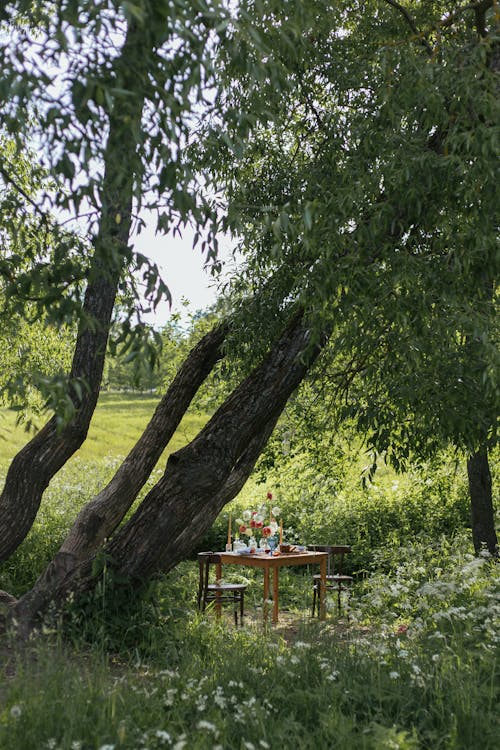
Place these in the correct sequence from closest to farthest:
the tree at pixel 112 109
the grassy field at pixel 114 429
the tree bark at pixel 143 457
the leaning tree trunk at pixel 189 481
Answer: the tree at pixel 112 109, the leaning tree trunk at pixel 189 481, the tree bark at pixel 143 457, the grassy field at pixel 114 429

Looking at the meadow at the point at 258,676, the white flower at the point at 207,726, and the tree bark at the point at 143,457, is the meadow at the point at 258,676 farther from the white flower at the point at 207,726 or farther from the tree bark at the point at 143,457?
the tree bark at the point at 143,457

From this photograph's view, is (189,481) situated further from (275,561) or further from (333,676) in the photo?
(333,676)

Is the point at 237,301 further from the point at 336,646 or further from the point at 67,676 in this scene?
the point at 67,676

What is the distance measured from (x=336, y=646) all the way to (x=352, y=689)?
3.12 ft

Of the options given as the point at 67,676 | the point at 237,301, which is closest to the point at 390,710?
the point at 67,676

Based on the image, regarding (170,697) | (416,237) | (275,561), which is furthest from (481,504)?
(170,697)

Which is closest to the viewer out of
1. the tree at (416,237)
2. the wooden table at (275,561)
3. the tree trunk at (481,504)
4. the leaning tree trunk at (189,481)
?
the tree at (416,237)

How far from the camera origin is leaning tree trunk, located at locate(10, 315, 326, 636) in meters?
7.13

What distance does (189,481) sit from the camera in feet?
23.7

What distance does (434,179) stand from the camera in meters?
5.36

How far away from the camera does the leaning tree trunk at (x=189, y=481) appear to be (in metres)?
7.13

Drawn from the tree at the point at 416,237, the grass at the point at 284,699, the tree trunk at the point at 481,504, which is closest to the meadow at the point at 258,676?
the grass at the point at 284,699

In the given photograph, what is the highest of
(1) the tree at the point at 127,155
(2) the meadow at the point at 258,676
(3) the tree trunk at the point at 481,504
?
(1) the tree at the point at 127,155

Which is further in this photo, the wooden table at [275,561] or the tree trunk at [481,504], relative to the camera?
the tree trunk at [481,504]
